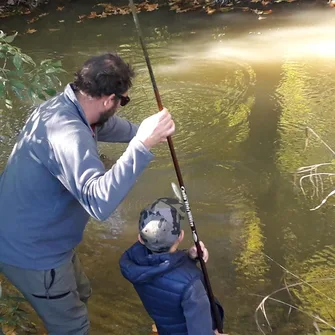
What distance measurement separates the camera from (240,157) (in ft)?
18.7

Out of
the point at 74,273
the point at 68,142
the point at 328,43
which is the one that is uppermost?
the point at 68,142

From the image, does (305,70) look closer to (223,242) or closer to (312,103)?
(312,103)

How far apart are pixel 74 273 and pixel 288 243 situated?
6.69ft

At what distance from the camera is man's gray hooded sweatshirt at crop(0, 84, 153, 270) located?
7.44ft

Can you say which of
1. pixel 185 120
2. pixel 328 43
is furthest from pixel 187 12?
pixel 185 120

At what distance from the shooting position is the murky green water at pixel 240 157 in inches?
155

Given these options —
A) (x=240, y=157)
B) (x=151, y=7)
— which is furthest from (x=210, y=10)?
(x=240, y=157)

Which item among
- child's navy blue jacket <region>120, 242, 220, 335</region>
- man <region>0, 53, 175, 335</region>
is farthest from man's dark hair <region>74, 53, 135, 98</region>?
child's navy blue jacket <region>120, 242, 220, 335</region>

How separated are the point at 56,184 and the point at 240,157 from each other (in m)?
3.41

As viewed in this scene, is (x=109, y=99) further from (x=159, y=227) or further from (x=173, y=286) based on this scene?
(x=173, y=286)

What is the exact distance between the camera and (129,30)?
35.8ft

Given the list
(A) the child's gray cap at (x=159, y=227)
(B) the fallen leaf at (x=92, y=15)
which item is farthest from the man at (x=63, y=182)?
(B) the fallen leaf at (x=92, y=15)

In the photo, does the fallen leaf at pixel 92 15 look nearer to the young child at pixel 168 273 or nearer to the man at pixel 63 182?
the man at pixel 63 182

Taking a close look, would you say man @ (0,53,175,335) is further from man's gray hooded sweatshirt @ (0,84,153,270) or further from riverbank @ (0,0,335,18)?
riverbank @ (0,0,335,18)
